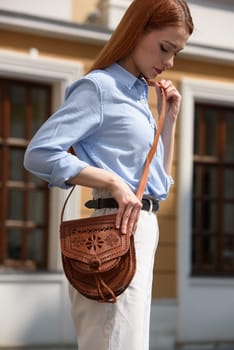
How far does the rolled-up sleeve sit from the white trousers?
0.61 ft

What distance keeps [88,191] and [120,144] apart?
516cm

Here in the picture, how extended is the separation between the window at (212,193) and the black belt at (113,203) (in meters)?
6.09

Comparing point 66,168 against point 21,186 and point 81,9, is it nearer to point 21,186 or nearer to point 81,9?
point 21,186

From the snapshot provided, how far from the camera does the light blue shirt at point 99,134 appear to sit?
2549 mm

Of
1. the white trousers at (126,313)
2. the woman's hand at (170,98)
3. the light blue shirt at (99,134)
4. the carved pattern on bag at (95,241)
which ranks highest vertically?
the woman's hand at (170,98)

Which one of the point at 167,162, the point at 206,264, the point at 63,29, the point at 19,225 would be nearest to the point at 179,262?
the point at 206,264

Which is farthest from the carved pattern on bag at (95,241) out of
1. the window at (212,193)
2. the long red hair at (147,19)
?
the window at (212,193)

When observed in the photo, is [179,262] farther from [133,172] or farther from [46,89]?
[133,172]

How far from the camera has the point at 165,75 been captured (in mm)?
8391

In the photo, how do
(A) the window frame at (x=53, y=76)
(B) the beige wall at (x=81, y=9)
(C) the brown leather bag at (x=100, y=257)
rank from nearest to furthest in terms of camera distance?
(C) the brown leather bag at (x=100, y=257)
(A) the window frame at (x=53, y=76)
(B) the beige wall at (x=81, y=9)

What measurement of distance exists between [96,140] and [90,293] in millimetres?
439

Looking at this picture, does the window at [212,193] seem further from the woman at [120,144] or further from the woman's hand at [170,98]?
the woman at [120,144]

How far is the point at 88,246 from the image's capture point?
8.34 ft

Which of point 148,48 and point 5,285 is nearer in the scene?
point 148,48
